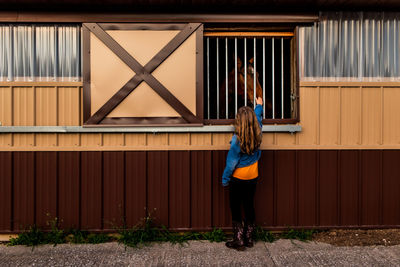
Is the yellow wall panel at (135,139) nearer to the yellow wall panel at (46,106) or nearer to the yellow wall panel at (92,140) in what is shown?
the yellow wall panel at (92,140)

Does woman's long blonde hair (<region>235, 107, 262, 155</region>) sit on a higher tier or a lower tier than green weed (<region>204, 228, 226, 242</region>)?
higher

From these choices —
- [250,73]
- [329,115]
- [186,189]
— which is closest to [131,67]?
[250,73]

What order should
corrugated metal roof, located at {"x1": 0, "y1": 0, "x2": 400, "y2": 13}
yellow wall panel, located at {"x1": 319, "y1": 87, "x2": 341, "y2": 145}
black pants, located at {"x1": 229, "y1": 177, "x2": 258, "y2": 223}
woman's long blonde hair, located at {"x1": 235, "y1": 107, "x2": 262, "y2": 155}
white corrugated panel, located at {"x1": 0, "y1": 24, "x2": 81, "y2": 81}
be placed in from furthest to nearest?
1. yellow wall panel, located at {"x1": 319, "y1": 87, "x2": 341, "y2": 145}
2. white corrugated panel, located at {"x1": 0, "y1": 24, "x2": 81, "y2": 81}
3. corrugated metal roof, located at {"x1": 0, "y1": 0, "x2": 400, "y2": 13}
4. black pants, located at {"x1": 229, "y1": 177, "x2": 258, "y2": 223}
5. woman's long blonde hair, located at {"x1": 235, "y1": 107, "x2": 262, "y2": 155}

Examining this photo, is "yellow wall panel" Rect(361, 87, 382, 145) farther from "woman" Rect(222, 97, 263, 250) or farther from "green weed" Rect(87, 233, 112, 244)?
"green weed" Rect(87, 233, 112, 244)

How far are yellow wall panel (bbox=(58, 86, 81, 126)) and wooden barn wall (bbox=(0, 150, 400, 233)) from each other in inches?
17.8

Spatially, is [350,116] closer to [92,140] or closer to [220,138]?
[220,138]

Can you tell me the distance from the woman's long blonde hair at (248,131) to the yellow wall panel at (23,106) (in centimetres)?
286

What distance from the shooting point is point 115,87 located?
14.4 ft

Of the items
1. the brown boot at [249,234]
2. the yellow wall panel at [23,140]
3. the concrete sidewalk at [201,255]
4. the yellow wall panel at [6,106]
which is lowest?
the concrete sidewalk at [201,255]

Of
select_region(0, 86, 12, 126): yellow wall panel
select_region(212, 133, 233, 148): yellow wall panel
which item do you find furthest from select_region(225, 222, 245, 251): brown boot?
select_region(0, 86, 12, 126): yellow wall panel

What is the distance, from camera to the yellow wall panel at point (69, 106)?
441cm

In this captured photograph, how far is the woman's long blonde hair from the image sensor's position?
3.72m

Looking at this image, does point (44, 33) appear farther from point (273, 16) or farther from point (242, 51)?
point (273, 16)

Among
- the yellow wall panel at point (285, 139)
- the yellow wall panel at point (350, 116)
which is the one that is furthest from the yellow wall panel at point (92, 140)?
the yellow wall panel at point (350, 116)
